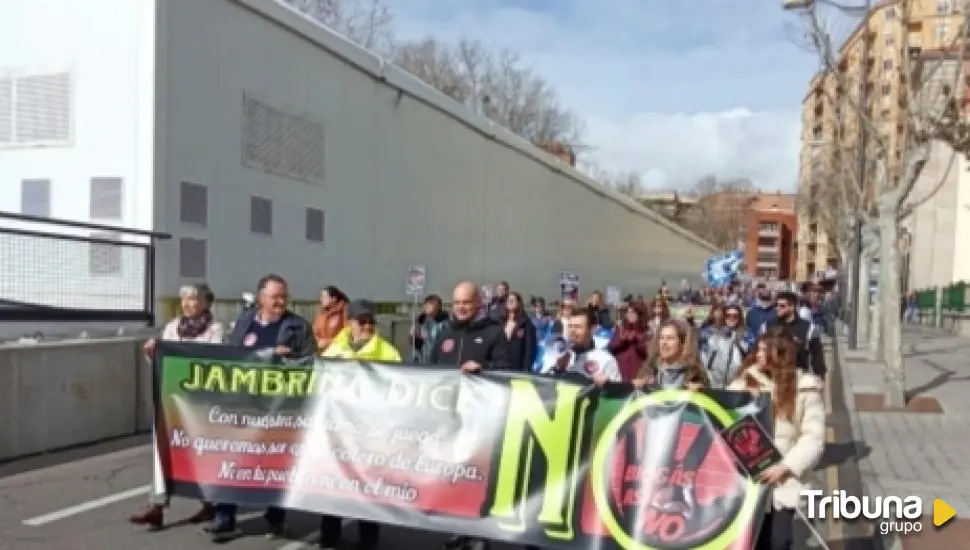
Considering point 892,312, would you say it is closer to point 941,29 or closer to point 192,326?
point 192,326

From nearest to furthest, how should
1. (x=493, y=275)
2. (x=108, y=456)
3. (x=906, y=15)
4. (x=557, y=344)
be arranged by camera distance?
(x=557, y=344) < (x=108, y=456) < (x=906, y=15) < (x=493, y=275)

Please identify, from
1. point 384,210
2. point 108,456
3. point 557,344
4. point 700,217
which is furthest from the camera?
point 700,217

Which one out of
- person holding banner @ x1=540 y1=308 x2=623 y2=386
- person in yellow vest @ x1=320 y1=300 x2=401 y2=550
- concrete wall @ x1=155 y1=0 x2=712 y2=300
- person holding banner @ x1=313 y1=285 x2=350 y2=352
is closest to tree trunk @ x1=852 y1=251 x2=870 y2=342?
concrete wall @ x1=155 y1=0 x2=712 y2=300

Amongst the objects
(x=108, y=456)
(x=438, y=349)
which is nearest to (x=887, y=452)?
(x=438, y=349)

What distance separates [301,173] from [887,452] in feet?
34.3

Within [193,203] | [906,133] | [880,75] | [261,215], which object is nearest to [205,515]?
[193,203]

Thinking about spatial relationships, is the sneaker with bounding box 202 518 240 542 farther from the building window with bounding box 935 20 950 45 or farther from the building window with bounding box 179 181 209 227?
the building window with bounding box 935 20 950 45

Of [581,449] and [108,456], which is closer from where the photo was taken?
[581,449]

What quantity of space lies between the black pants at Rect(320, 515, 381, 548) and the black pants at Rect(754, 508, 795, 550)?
2.66 meters

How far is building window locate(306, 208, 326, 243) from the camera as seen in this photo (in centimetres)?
1711

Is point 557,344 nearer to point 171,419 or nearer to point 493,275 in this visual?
point 171,419

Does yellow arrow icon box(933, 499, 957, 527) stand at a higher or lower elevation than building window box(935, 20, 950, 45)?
lower

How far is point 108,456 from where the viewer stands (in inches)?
386

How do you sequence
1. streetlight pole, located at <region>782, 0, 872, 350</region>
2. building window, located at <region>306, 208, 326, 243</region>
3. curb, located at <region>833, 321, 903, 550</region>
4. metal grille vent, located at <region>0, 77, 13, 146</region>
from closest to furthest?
curb, located at <region>833, 321, 903, 550</region>, metal grille vent, located at <region>0, 77, 13, 146</region>, streetlight pole, located at <region>782, 0, 872, 350</region>, building window, located at <region>306, 208, 326, 243</region>
